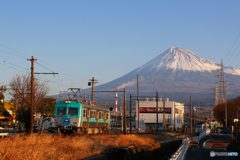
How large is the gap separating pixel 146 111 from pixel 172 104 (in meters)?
9.24

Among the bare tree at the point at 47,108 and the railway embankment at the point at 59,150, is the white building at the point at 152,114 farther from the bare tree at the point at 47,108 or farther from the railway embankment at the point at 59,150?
the railway embankment at the point at 59,150

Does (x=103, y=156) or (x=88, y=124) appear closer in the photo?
(x=103, y=156)

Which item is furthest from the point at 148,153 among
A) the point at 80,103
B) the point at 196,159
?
the point at 80,103

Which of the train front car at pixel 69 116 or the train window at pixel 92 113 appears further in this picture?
the train window at pixel 92 113

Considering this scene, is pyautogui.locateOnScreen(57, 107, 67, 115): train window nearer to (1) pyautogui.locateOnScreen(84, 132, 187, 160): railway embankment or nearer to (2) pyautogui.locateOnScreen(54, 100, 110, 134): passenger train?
(2) pyautogui.locateOnScreen(54, 100, 110, 134): passenger train

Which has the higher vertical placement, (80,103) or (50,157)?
(80,103)

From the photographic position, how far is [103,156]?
1410 cm

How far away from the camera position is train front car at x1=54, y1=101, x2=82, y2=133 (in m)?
32.4

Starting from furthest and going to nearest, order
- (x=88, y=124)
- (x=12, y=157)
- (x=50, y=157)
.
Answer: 1. (x=88, y=124)
2. (x=50, y=157)
3. (x=12, y=157)

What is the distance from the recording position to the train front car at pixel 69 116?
106ft

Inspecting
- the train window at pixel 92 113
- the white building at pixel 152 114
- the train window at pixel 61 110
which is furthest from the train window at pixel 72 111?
the white building at pixel 152 114

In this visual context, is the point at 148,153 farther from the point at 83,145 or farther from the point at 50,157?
the point at 50,157

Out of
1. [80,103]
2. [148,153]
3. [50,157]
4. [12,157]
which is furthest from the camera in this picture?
[80,103]

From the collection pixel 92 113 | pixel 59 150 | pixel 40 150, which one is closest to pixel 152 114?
pixel 92 113
